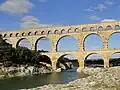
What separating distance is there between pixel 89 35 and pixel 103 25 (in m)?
5.37

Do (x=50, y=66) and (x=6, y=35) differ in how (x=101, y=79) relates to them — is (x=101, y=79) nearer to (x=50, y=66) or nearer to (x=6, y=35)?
(x=50, y=66)

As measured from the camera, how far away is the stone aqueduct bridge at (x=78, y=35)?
268ft

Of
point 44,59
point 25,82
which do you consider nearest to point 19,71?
point 25,82

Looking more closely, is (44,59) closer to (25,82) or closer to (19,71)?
(19,71)

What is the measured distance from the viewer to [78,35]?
Answer: 85.4 metres

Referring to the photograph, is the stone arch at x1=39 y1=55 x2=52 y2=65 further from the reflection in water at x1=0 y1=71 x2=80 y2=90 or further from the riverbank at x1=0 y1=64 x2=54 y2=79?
the reflection in water at x1=0 y1=71 x2=80 y2=90

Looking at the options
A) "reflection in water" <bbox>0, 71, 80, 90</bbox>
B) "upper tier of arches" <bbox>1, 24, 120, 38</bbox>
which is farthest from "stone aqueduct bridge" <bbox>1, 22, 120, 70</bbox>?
"reflection in water" <bbox>0, 71, 80, 90</bbox>

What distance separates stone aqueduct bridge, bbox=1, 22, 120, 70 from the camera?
268 feet

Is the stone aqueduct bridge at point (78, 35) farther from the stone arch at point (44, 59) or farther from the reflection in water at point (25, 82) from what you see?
the reflection in water at point (25, 82)

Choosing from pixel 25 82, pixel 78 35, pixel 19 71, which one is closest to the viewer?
pixel 25 82

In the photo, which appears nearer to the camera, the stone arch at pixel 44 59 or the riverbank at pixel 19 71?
the riverbank at pixel 19 71

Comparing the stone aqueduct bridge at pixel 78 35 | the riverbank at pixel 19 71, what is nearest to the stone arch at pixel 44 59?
the stone aqueduct bridge at pixel 78 35

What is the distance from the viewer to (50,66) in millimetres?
87938

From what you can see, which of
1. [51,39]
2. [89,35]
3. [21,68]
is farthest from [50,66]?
[21,68]
